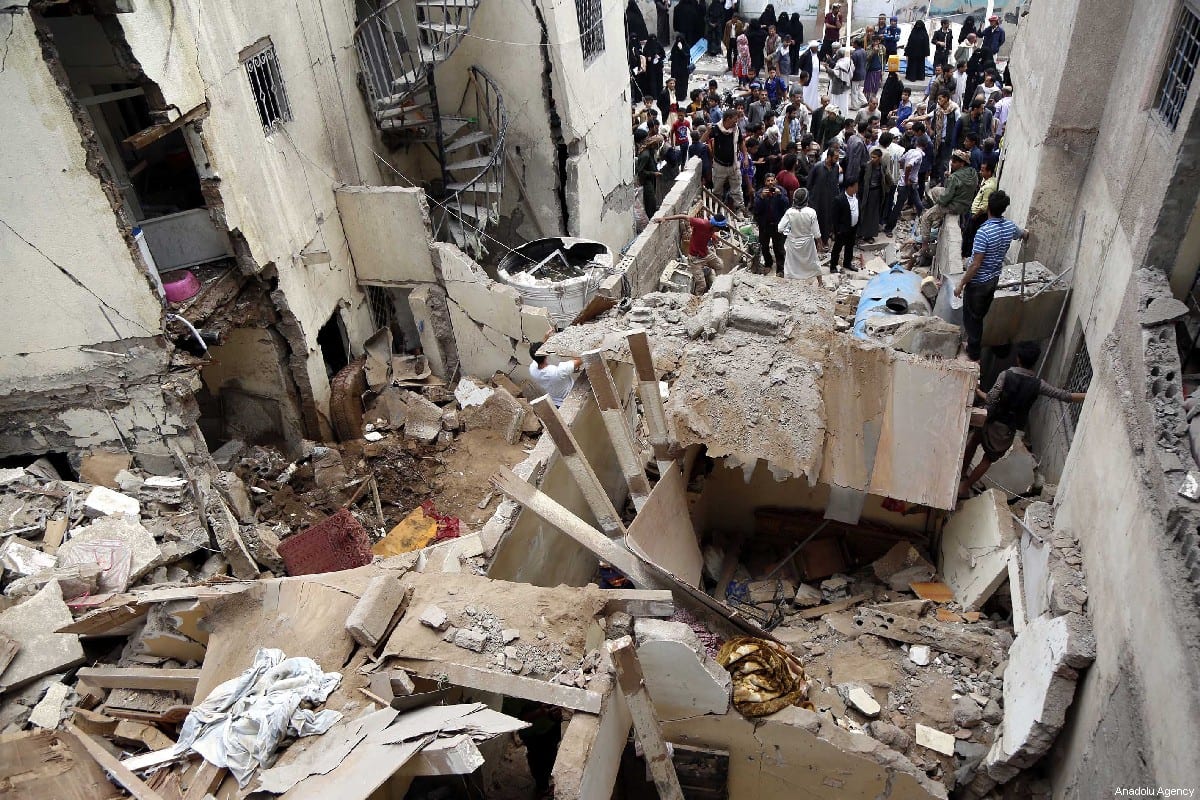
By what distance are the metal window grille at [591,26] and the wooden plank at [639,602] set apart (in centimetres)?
1011

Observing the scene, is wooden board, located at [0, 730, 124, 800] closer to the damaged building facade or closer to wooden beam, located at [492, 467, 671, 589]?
wooden beam, located at [492, 467, 671, 589]

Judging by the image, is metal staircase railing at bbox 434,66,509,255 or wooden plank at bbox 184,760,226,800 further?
metal staircase railing at bbox 434,66,509,255

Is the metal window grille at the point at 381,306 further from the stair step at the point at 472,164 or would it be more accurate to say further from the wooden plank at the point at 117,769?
the wooden plank at the point at 117,769

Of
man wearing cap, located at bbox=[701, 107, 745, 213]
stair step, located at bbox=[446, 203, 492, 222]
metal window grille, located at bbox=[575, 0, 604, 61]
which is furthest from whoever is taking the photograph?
man wearing cap, located at bbox=[701, 107, 745, 213]

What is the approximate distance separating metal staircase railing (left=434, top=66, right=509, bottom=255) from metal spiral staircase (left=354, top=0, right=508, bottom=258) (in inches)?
0.6

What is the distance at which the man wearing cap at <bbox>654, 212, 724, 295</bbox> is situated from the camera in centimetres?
1191

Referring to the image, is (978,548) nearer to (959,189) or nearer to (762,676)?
(762,676)

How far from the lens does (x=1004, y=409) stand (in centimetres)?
752

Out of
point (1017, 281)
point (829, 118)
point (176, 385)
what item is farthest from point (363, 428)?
point (829, 118)

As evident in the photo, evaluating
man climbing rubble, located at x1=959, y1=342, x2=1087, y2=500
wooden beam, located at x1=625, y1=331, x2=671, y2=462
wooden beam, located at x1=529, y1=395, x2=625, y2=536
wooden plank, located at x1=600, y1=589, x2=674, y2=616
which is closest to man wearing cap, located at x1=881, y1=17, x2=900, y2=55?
man climbing rubble, located at x1=959, y1=342, x2=1087, y2=500

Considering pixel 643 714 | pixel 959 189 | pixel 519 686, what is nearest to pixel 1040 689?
pixel 643 714

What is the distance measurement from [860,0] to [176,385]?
2310cm

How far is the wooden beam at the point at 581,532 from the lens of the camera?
19.9ft

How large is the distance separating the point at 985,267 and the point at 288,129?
8.32 meters
